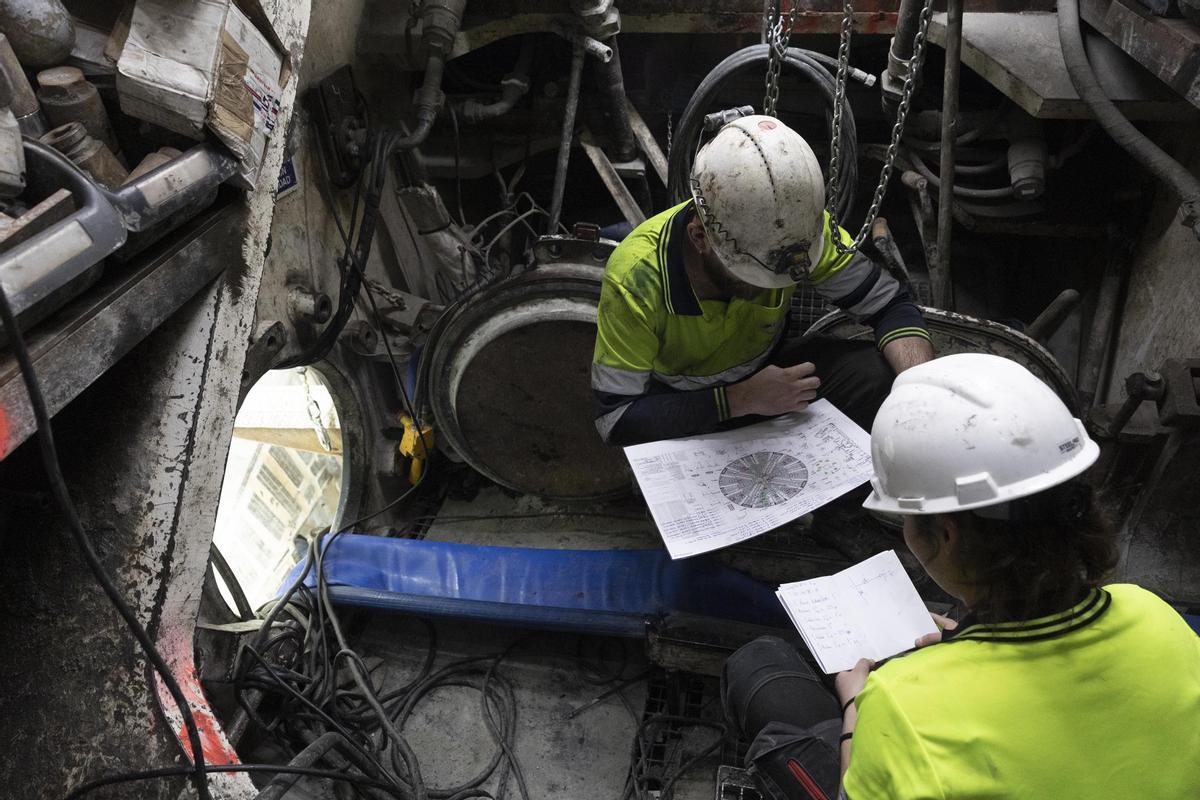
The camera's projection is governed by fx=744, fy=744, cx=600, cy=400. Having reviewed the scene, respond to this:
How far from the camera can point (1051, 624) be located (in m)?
1.25

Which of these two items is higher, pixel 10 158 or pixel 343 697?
pixel 10 158

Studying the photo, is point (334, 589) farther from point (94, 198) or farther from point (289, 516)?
point (94, 198)

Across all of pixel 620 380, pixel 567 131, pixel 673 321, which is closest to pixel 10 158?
pixel 620 380

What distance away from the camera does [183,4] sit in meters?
1.53

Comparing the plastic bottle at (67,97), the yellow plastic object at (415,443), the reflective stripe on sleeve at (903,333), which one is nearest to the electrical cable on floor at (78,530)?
the plastic bottle at (67,97)

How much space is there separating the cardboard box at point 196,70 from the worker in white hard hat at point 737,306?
113 centimetres

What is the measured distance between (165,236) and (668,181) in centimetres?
225

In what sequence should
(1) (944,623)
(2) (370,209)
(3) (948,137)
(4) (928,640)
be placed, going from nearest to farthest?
(4) (928,640) → (1) (944,623) → (3) (948,137) → (2) (370,209)

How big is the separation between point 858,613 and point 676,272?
1.11 metres

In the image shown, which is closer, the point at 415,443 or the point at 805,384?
the point at 805,384

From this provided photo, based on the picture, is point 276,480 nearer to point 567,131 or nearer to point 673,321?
point 567,131

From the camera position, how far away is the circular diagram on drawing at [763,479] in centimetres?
221

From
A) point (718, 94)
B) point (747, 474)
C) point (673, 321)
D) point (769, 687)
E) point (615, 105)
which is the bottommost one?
point (769, 687)

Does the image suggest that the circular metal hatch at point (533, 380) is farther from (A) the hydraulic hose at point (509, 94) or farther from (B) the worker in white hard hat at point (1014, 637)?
(B) the worker in white hard hat at point (1014, 637)
